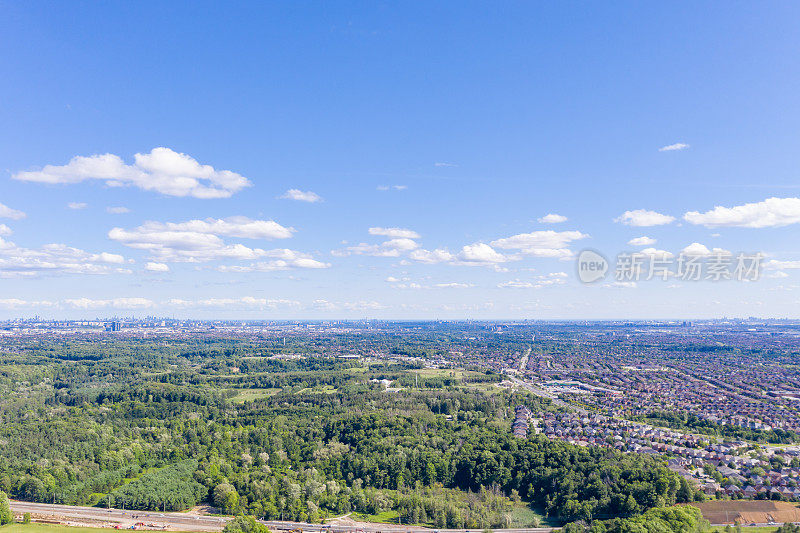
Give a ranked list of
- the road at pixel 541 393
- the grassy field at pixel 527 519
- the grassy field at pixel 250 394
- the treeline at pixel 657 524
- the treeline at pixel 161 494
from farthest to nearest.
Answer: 1. the grassy field at pixel 250 394
2. the road at pixel 541 393
3. the treeline at pixel 161 494
4. the grassy field at pixel 527 519
5. the treeline at pixel 657 524

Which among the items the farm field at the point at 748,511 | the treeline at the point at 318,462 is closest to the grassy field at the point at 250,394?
the treeline at the point at 318,462

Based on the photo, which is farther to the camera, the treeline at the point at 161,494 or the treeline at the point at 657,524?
the treeline at the point at 161,494

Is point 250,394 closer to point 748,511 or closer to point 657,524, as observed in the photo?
point 657,524

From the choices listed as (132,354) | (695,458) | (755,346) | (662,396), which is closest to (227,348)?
(132,354)

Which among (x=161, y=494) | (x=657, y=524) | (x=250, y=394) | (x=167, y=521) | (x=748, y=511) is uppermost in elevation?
(x=657, y=524)

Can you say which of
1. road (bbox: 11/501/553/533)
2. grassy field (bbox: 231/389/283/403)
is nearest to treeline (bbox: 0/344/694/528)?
road (bbox: 11/501/553/533)

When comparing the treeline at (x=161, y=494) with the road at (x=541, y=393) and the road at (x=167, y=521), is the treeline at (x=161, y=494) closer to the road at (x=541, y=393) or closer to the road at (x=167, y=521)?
Answer: the road at (x=167, y=521)

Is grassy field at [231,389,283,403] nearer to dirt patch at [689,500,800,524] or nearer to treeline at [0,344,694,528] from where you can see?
treeline at [0,344,694,528]

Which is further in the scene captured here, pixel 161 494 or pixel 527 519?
pixel 161 494

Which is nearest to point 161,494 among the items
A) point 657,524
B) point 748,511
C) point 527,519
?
point 527,519
